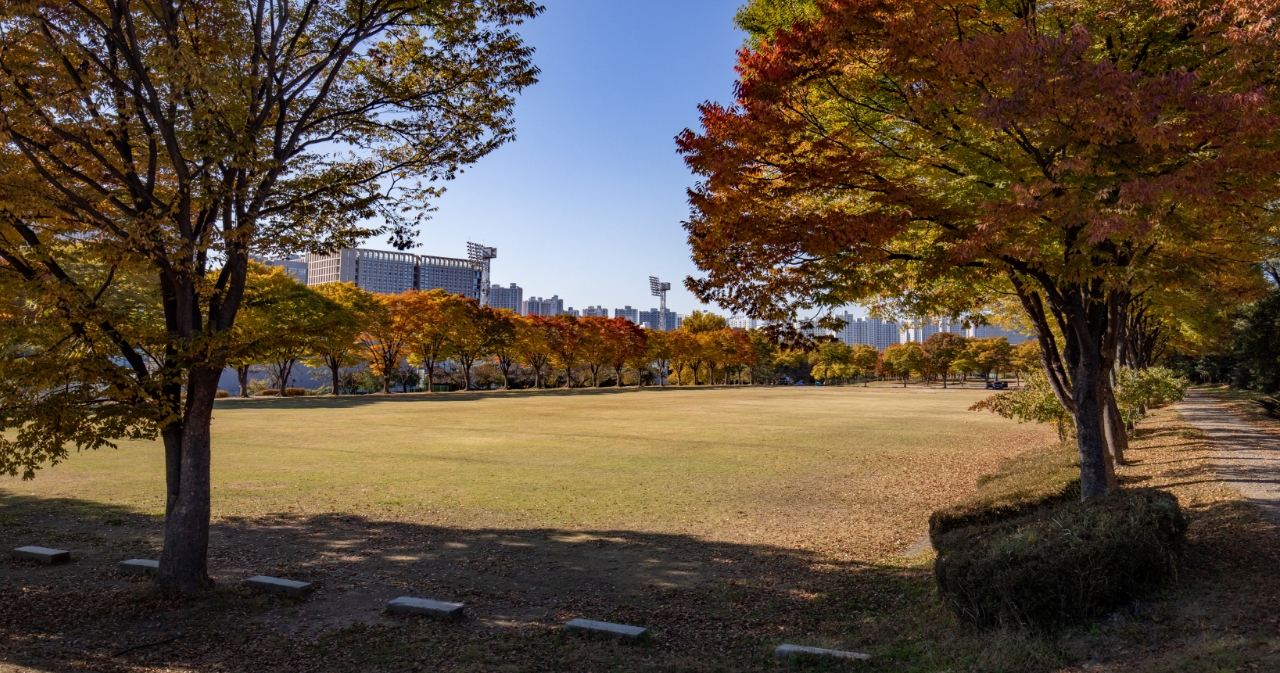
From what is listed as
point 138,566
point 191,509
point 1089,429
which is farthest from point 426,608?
point 1089,429

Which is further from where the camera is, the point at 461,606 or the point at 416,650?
the point at 461,606

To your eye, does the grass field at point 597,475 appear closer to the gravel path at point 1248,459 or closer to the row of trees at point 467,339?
the gravel path at point 1248,459

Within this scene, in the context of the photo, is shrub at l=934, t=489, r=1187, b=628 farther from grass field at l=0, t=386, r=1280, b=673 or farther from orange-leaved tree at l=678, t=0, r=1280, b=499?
orange-leaved tree at l=678, t=0, r=1280, b=499

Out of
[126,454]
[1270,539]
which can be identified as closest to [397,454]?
[126,454]

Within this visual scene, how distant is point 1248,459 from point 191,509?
1796 cm

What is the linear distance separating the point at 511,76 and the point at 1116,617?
829cm

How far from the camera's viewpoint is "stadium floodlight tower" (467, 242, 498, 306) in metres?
129

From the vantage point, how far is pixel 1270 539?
6.75 meters

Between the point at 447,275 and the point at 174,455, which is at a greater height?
the point at 447,275

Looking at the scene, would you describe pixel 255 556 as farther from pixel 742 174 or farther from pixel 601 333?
pixel 601 333

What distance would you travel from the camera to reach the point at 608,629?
18.7 feet

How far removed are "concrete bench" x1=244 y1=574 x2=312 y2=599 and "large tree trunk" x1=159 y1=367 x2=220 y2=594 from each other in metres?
0.46

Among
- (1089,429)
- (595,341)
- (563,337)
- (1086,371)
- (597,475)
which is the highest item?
(563,337)

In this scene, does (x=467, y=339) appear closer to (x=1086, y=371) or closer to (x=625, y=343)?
(x=625, y=343)
